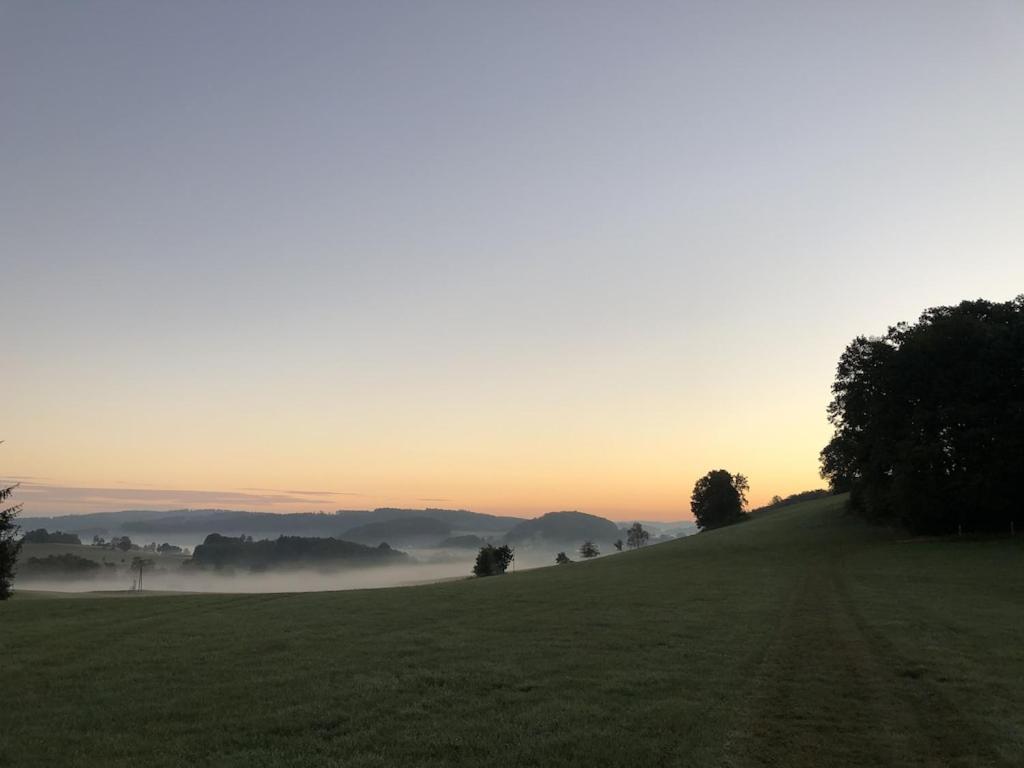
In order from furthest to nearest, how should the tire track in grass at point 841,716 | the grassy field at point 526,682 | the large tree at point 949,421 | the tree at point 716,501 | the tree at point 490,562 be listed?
the tree at point 490,562
the tree at point 716,501
the large tree at point 949,421
the grassy field at point 526,682
the tire track in grass at point 841,716

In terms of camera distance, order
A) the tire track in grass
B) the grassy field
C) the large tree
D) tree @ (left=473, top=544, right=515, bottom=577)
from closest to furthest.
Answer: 1. the tire track in grass
2. the grassy field
3. the large tree
4. tree @ (left=473, top=544, right=515, bottom=577)

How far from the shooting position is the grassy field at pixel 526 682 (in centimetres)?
1141

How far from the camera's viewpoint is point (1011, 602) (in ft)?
102

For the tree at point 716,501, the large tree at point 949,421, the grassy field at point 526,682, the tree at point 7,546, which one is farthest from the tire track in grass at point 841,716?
the tree at point 716,501

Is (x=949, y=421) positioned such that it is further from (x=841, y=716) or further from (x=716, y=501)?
(x=716, y=501)

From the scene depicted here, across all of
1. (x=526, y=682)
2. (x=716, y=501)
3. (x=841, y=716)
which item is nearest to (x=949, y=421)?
(x=841, y=716)

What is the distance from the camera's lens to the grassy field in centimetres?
1141

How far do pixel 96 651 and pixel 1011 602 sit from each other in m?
39.9

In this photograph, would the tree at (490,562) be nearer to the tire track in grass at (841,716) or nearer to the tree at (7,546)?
the tree at (7,546)

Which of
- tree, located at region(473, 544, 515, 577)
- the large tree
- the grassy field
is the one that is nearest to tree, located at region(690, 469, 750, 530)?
tree, located at region(473, 544, 515, 577)

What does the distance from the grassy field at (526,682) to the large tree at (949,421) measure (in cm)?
3009

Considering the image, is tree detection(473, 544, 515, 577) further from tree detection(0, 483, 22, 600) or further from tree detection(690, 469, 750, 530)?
tree detection(0, 483, 22, 600)

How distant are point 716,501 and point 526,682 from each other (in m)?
138

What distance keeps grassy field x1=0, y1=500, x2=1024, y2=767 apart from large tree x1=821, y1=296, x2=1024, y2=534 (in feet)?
98.7
